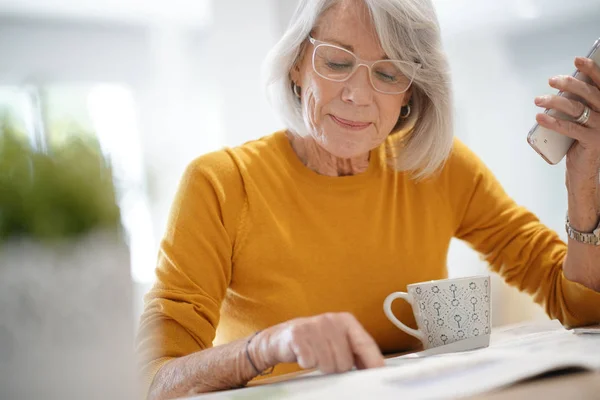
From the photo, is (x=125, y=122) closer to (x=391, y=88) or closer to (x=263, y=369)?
(x=391, y=88)

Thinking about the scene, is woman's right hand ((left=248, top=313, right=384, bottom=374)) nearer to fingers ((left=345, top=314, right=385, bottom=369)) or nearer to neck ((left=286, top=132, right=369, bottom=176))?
fingers ((left=345, top=314, right=385, bottom=369))

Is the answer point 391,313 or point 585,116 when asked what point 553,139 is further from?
point 391,313

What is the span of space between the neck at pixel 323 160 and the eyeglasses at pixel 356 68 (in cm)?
17

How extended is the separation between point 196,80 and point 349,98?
6.62ft

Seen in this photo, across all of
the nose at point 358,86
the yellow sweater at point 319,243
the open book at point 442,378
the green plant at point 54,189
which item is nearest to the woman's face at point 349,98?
the nose at point 358,86

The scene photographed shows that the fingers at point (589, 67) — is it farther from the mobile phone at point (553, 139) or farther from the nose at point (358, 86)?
the nose at point (358, 86)

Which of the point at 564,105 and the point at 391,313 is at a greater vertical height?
the point at 564,105

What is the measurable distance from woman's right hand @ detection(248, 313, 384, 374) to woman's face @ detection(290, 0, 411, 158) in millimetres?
532

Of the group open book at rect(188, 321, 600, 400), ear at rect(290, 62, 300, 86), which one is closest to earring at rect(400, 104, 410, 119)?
ear at rect(290, 62, 300, 86)

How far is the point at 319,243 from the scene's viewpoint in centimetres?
112

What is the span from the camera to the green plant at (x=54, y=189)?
426 millimetres

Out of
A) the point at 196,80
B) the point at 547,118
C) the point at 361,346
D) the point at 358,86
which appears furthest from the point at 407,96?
the point at 196,80

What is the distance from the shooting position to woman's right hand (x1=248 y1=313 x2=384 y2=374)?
1.94ft

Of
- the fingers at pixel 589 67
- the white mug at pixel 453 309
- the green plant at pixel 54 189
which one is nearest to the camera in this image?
the green plant at pixel 54 189
